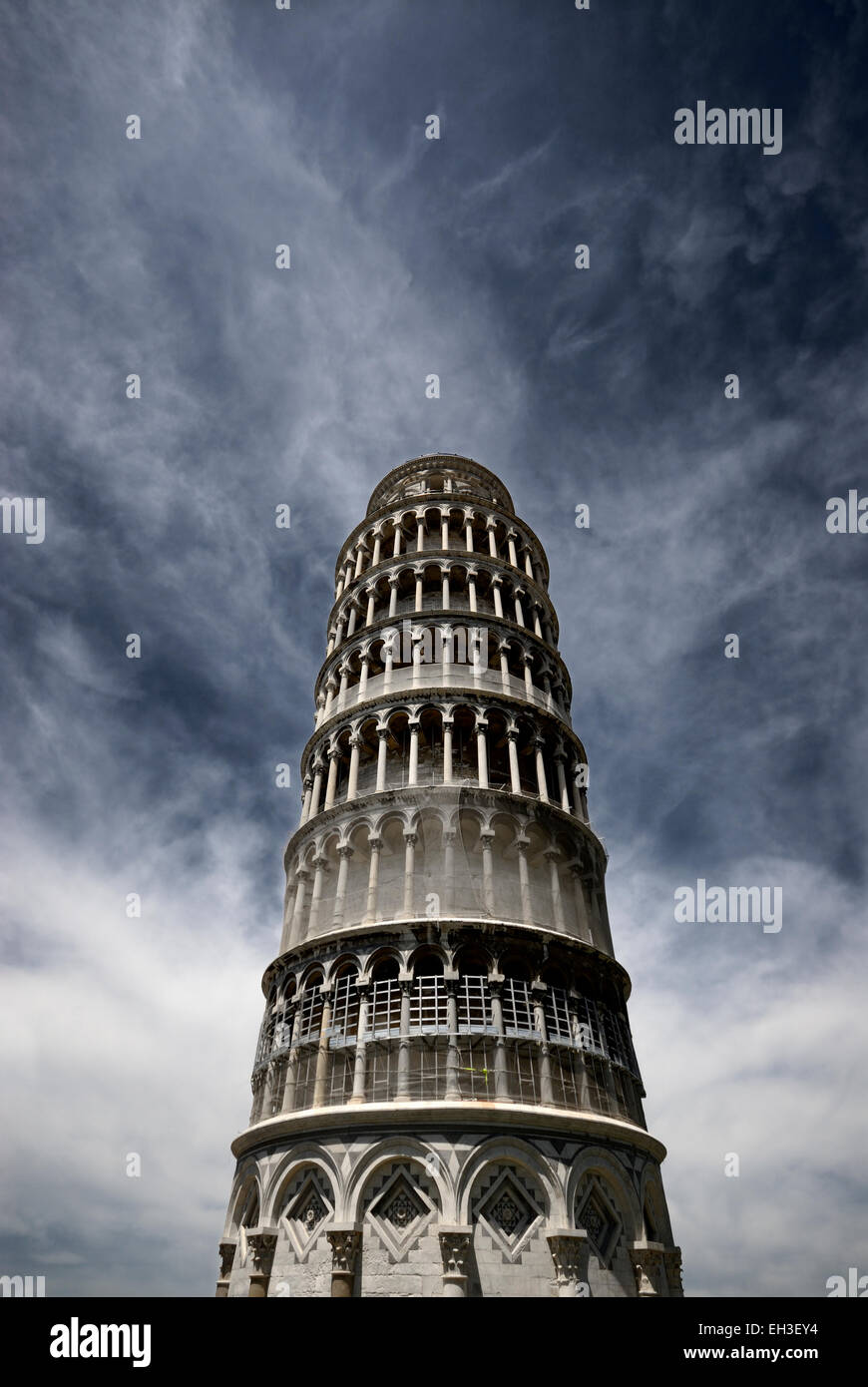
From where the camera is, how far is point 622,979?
30906 millimetres

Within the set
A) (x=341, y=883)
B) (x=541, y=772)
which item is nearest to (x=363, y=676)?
(x=541, y=772)

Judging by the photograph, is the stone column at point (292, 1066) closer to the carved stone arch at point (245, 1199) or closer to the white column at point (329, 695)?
the carved stone arch at point (245, 1199)

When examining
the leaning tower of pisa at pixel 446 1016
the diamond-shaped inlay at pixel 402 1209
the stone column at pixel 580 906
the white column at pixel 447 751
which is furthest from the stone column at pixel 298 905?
the stone column at pixel 580 906

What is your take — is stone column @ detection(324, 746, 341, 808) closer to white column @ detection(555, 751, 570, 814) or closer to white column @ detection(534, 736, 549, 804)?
white column @ detection(534, 736, 549, 804)

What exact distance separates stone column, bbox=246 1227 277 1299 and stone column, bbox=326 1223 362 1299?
2563mm

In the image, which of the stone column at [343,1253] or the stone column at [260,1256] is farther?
the stone column at [260,1256]

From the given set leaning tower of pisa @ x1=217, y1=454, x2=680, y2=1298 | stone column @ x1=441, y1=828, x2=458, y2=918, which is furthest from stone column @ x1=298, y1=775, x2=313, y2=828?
stone column @ x1=441, y1=828, x2=458, y2=918

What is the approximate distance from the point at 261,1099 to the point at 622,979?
14.0 m

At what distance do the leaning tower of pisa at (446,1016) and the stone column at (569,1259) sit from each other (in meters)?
0.07

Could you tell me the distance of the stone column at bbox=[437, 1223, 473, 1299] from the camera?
21.1 metres

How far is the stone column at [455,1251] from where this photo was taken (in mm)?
21078

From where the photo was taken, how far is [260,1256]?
23625mm
